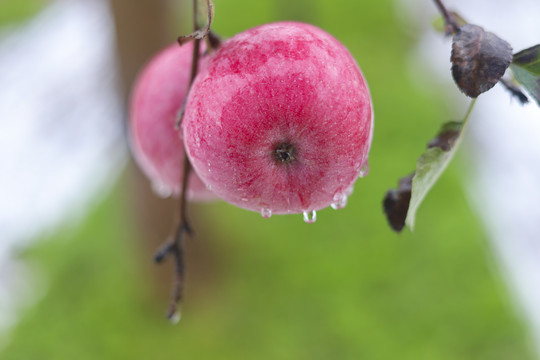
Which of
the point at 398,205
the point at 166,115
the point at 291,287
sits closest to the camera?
the point at 398,205

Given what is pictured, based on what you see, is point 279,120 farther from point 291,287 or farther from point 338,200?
point 291,287

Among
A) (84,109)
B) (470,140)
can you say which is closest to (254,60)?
(84,109)

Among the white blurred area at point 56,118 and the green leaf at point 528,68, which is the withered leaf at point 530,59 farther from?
the white blurred area at point 56,118

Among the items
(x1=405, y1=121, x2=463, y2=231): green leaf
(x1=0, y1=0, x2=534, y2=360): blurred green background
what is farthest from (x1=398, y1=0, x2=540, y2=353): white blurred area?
(x1=405, y1=121, x2=463, y2=231): green leaf

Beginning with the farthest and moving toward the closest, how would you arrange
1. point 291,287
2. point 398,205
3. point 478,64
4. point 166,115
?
point 291,287 → point 166,115 → point 398,205 → point 478,64

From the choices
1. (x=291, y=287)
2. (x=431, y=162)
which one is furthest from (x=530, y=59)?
(x=291, y=287)

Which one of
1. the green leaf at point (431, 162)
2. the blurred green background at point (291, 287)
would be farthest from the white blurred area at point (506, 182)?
the green leaf at point (431, 162)

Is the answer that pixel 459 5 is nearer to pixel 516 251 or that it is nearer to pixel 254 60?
pixel 516 251
